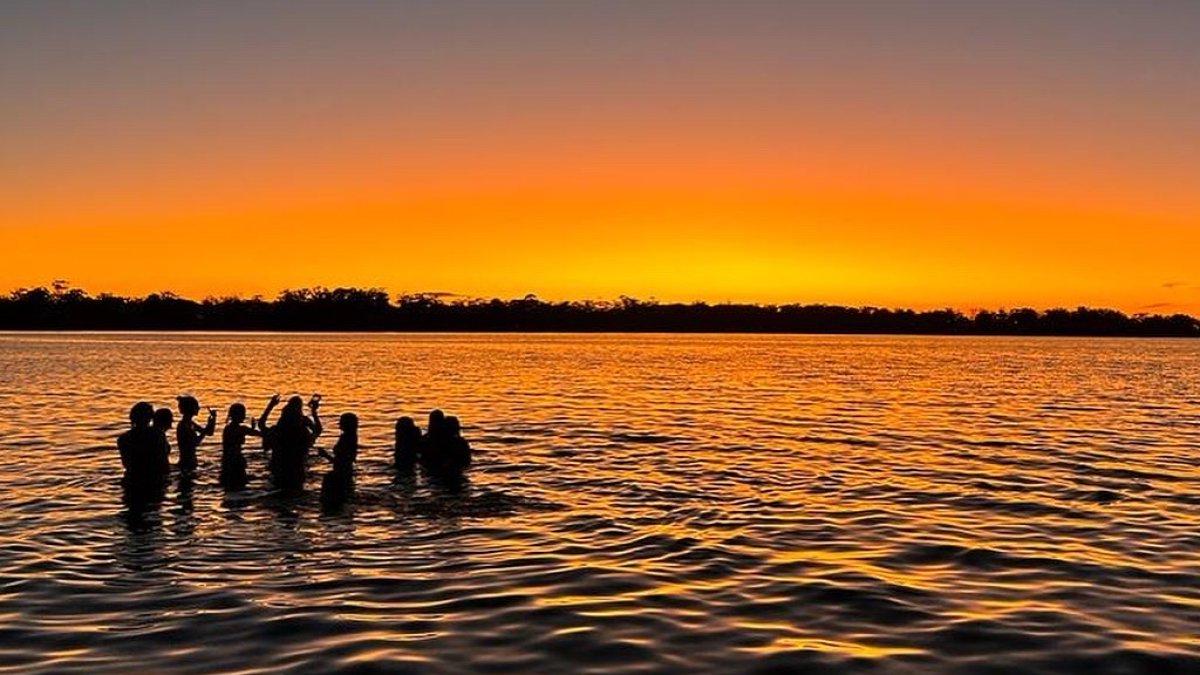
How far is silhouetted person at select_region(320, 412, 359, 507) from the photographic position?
20.7 metres

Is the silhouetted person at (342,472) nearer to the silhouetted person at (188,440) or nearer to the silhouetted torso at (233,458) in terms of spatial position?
the silhouetted torso at (233,458)

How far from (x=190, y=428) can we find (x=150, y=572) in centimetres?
999

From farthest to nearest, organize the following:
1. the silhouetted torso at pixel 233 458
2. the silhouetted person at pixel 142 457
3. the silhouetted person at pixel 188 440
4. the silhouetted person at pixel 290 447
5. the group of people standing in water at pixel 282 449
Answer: the silhouetted person at pixel 188 440 → the silhouetted person at pixel 290 447 → the silhouetted torso at pixel 233 458 → the group of people standing in water at pixel 282 449 → the silhouetted person at pixel 142 457

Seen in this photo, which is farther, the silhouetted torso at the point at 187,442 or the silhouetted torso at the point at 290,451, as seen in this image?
the silhouetted torso at the point at 187,442

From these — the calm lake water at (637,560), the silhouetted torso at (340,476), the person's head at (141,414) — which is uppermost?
the person's head at (141,414)

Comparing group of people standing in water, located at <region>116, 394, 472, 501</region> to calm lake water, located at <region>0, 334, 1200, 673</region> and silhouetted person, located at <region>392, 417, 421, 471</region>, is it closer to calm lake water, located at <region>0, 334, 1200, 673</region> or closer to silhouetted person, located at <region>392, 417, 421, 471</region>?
silhouetted person, located at <region>392, 417, 421, 471</region>

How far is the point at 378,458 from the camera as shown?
92.5 feet

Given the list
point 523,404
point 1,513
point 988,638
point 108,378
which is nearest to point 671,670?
point 988,638

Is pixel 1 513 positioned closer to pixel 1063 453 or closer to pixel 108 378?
pixel 1063 453

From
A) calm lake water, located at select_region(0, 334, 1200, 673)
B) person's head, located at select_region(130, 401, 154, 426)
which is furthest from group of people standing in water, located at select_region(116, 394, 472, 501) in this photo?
calm lake water, located at select_region(0, 334, 1200, 673)

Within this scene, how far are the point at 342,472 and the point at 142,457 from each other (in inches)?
162

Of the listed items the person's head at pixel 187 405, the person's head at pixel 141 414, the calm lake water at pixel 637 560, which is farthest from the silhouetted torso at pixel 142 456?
the person's head at pixel 187 405

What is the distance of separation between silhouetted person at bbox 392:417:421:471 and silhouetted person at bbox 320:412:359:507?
1854 mm

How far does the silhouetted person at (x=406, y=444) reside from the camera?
79.1ft
